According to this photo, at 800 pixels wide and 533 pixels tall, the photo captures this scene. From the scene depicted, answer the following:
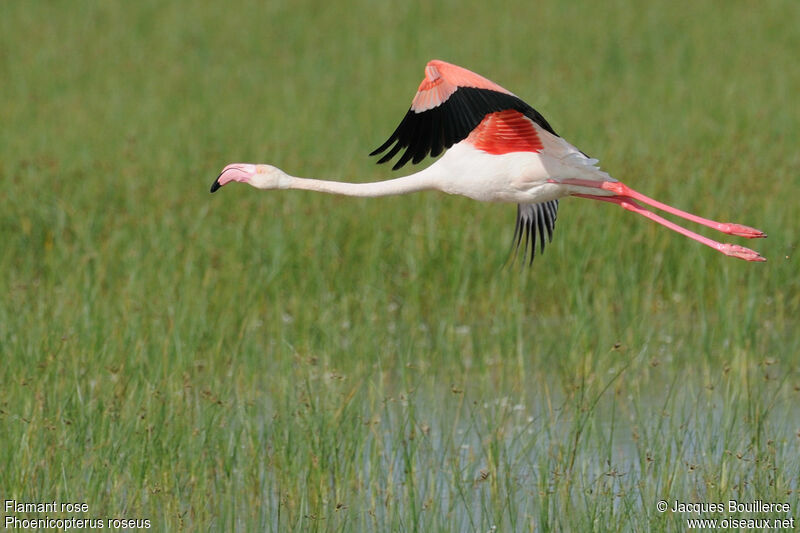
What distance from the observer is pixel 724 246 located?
269 inches

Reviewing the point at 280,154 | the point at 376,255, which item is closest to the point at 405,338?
the point at 376,255

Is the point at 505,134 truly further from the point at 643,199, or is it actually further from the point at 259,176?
the point at 259,176

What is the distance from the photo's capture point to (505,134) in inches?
272

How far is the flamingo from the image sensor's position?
6617 mm

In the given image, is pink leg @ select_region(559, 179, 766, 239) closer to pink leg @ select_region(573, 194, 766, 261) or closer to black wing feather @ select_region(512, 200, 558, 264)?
pink leg @ select_region(573, 194, 766, 261)

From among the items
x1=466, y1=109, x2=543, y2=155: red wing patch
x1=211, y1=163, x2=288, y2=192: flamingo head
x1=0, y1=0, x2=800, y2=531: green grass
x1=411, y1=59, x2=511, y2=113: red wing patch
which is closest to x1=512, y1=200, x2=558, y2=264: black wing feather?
x1=0, y1=0, x2=800, y2=531: green grass

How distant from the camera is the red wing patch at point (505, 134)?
22.6ft

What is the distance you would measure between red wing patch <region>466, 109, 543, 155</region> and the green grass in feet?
4.29

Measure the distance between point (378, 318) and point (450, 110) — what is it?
102 inches

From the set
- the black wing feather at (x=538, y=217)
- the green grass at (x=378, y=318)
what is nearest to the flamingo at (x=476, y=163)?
the green grass at (x=378, y=318)

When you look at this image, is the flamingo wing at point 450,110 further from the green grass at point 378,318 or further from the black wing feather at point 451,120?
the green grass at point 378,318

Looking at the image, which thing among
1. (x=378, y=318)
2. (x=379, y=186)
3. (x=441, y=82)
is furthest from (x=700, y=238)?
(x=378, y=318)

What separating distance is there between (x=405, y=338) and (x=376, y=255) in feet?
3.70

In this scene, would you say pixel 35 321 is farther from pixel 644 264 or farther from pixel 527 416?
pixel 644 264
